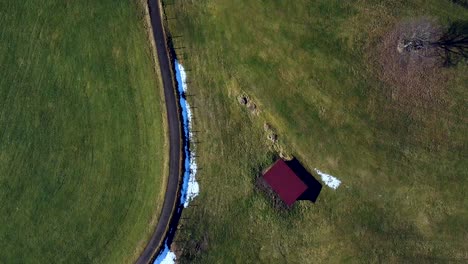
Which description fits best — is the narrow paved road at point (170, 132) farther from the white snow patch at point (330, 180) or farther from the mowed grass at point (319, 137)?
the white snow patch at point (330, 180)

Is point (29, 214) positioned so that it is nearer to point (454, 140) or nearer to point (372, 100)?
point (372, 100)

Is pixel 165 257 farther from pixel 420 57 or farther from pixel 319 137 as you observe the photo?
pixel 420 57

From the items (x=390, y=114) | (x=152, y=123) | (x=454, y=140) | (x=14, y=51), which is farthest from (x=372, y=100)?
(x=14, y=51)

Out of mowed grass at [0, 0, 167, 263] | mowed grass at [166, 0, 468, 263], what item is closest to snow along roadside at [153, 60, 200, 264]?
mowed grass at [166, 0, 468, 263]

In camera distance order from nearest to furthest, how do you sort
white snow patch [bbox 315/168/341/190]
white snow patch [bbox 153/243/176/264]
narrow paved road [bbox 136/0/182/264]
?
white snow patch [bbox 315/168/341/190] < narrow paved road [bbox 136/0/182/264] < white snow patch [bbox 153/243/176/264]

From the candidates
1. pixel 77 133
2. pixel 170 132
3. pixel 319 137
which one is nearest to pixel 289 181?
pixel 319 137

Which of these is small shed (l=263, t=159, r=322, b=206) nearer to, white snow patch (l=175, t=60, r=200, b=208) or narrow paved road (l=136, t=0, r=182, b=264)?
white snow patch (l=175, t=60, r=200, b=208)

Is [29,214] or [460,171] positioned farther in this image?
[29,214]
